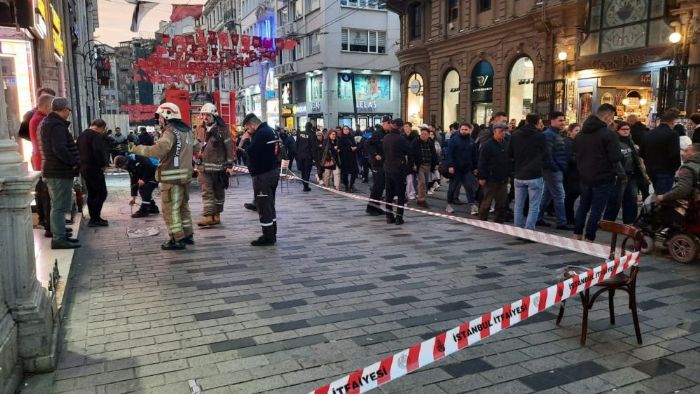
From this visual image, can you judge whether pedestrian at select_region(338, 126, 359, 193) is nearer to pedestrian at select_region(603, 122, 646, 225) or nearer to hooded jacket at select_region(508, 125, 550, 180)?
hooded jacket at select_region(508, 125, 550, 180)

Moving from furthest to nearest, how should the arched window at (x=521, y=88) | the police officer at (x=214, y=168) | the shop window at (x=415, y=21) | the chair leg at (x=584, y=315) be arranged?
the shop window at (x=415, y=21)
the arched window at (x=521, y=88)
the police officer at (x=214, y=168)
the chair leg at (x=584, y=315)

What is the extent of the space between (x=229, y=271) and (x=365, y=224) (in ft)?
11.7

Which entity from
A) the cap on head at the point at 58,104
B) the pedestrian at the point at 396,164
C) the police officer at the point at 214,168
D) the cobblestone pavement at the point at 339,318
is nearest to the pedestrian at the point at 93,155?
the cobblestone pavement at the point at 339,318

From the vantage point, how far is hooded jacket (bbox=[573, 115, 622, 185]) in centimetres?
695

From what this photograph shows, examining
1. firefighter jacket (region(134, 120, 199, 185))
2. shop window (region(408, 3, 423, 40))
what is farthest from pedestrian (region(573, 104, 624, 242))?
shop window (region(408, 3, 423, 40))

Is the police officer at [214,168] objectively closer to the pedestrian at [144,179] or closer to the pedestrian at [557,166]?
the pedestrian at [144,179]

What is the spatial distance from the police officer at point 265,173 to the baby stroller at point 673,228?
4.98 m

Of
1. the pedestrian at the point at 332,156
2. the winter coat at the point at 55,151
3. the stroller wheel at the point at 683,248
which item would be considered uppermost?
the winter coat at the point at 55,151

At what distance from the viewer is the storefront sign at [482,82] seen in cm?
2180

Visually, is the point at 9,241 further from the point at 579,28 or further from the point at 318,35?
the point at 318,35

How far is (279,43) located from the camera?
2111cm

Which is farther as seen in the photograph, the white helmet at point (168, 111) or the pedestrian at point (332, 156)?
the pedestrian at point (332, 156)

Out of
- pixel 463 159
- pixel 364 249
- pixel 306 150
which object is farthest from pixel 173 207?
pixel 306 150

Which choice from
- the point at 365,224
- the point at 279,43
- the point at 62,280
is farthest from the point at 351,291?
the point at 279,43
